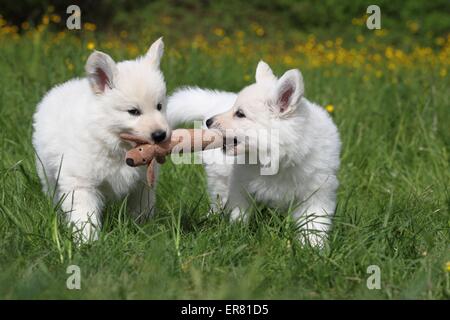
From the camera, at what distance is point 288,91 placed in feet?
11.8

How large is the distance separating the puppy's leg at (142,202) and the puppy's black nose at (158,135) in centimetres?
49

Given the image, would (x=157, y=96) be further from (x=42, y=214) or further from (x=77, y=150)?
(x=42, y=214)

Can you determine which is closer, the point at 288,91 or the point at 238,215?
the point at 288,91

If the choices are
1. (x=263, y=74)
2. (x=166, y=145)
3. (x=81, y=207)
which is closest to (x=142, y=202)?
(x=81, y=207)

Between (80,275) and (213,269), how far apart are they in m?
0.57

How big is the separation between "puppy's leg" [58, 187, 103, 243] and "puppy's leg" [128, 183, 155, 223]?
271 mm

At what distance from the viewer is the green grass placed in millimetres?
2969

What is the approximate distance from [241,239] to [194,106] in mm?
1058

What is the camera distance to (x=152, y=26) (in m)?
11.6

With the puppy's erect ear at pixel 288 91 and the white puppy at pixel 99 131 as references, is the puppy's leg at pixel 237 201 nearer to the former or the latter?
the white puppy at pixel 99 131

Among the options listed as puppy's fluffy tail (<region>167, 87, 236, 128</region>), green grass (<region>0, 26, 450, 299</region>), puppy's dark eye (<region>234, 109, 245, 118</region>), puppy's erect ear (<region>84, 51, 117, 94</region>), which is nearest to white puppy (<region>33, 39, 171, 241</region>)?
puppy's erect ear (<region>84, 51, 117, 94</region>)

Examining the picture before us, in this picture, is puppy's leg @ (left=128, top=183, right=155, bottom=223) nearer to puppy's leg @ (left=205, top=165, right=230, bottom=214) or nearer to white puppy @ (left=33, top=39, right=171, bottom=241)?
white puppy @ (left=33, top=39, right=171, bottom=241)

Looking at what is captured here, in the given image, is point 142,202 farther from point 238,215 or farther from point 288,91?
point 288,91

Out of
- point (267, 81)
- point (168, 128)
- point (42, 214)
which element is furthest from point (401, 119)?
point (42, 214)
